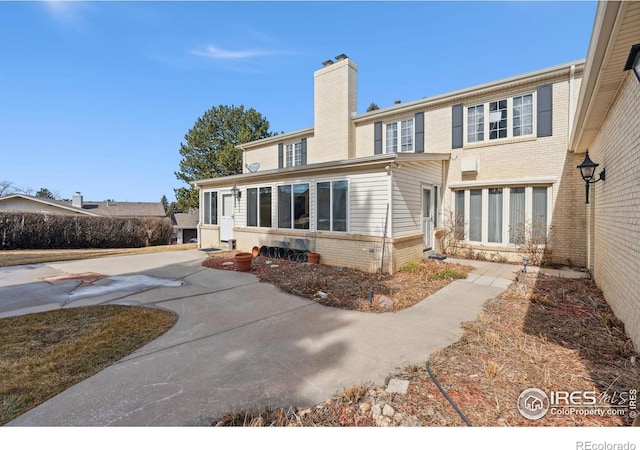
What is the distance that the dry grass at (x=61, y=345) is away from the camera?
2.66 meters

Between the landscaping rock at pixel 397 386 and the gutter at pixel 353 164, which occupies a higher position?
the gutter at pixel 353 164

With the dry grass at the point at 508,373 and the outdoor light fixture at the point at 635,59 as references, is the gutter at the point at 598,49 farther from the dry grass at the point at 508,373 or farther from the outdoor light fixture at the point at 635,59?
the dry grass at the point at 508,373

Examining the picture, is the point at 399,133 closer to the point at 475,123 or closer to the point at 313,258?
the point at 475,123

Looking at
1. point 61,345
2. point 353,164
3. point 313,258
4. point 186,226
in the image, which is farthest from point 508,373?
point 186,226

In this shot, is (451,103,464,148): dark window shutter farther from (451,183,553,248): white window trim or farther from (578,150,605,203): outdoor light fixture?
(578,150,605,203): outdoor light fixture

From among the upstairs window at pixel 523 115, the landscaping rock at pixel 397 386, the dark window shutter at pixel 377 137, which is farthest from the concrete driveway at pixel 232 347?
the dark window shutter at pixel 377 137

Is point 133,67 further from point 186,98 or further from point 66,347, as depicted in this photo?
point 66,347

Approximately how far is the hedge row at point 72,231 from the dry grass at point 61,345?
50.7 ft

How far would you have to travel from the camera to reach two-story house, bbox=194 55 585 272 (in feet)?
26.6

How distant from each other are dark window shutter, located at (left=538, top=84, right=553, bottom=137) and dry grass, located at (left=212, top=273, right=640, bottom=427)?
623 centimetres

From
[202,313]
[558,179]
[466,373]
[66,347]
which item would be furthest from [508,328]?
[558,179]

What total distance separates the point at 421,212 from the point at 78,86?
1216cm

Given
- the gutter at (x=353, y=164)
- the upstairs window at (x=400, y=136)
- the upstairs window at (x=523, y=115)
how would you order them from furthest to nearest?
the upstairs window at (x=400, y=136), the upstairs window at (x=523, y=115), the gutter at (x=353, y=164)

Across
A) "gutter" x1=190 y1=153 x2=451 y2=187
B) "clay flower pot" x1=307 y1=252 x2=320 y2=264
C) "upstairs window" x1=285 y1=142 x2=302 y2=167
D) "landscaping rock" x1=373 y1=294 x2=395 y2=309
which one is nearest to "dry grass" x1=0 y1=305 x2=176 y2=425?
"landscaping rock" x1=373 y1=294 x2=395 y2=309
